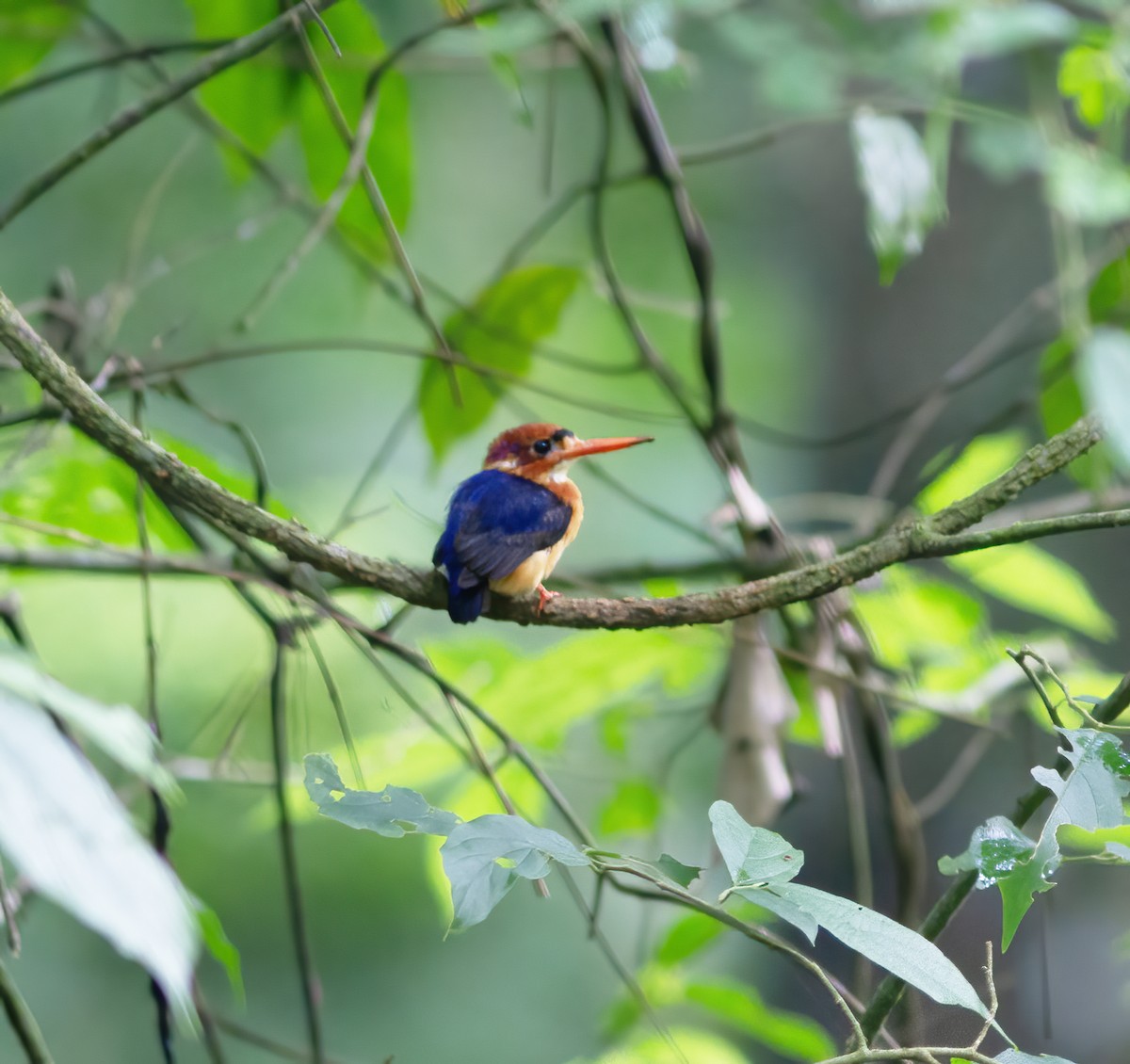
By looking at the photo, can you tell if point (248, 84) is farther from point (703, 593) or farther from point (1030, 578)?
point (1030, 578)

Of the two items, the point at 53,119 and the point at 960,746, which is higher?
the point at 53,119

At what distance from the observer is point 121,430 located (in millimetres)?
1064

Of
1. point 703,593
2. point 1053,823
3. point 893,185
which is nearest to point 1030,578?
point 893,185

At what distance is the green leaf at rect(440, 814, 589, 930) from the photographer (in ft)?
2.28

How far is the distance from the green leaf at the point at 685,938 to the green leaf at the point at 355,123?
3.51 feet

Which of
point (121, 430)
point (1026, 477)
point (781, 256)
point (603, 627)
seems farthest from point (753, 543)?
point (781, 256)

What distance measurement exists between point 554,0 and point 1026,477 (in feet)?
3.91

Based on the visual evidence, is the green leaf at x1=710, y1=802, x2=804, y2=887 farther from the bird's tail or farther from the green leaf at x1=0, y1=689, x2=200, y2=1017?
→ the bird's tail

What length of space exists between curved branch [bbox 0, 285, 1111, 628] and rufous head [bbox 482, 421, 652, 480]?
98 cm

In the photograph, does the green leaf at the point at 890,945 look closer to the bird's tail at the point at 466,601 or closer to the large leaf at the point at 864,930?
the large leaf at the point at 864,930

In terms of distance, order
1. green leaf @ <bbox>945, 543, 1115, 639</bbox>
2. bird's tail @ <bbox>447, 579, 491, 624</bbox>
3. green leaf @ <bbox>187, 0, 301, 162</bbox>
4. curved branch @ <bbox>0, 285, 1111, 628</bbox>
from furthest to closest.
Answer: green leaf @ <bbox>945, 543, 1115, 639</bbox>
green leaf @ <bbox>187, 0, 301, 162</bbox>
bird's tail @ <bbox>447, 579, 491, 624</bbox>
curved branch @ <bbox>0, 285, 1111, 628</bbox>

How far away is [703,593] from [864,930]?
488 millimetres

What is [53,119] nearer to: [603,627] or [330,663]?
[330,663]

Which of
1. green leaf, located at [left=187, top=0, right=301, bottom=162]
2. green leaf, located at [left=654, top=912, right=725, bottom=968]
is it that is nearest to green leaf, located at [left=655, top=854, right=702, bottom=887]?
green leaf, located at [left=654, top=912, right=725, bottom=968]
